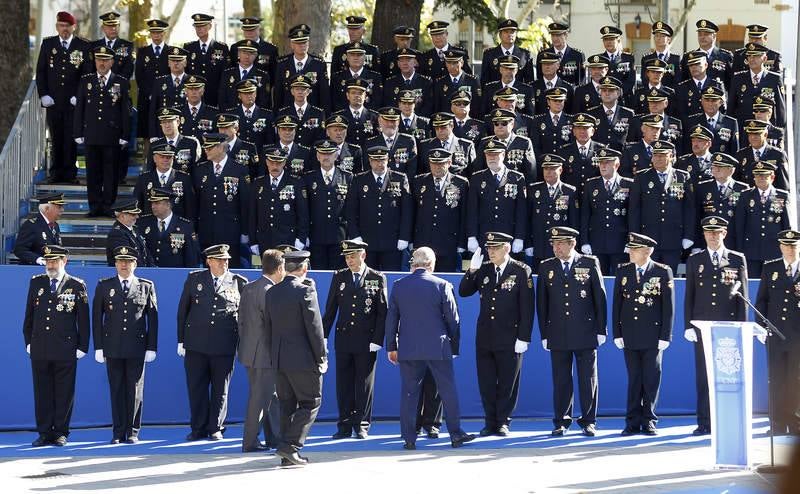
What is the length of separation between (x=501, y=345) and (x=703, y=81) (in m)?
5.51

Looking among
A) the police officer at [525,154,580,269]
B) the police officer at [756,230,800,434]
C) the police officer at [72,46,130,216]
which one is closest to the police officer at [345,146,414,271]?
the police officer at [525,154,580,269]

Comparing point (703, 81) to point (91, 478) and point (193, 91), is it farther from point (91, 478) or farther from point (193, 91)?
point (91, 478)

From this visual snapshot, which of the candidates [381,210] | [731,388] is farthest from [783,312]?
[381,210]

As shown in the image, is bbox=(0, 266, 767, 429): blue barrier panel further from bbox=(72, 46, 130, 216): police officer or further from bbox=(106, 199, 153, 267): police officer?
bbox=(72, 46, 130, 216): police officer

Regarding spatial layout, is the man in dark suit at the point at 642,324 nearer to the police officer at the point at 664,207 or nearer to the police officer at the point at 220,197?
the police officer at the point at 664,207

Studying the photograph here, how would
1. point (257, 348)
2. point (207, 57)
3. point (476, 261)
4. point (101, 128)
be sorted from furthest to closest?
1. point (207, 57)
2. point (101, 128)
3. point (476, 261)
4. point (257, 348)

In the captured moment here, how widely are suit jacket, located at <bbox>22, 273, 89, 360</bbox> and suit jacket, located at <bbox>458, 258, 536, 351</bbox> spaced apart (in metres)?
3.52

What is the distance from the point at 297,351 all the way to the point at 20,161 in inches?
253

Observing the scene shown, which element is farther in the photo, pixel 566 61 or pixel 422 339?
pixel 566 61

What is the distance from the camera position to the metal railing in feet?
49.7

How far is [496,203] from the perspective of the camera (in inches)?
568

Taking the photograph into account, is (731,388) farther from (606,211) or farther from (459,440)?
(606,211)

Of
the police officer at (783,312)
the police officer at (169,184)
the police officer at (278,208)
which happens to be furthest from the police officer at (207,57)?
the police officer at (783,312)

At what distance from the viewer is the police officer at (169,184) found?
14.5 metres
